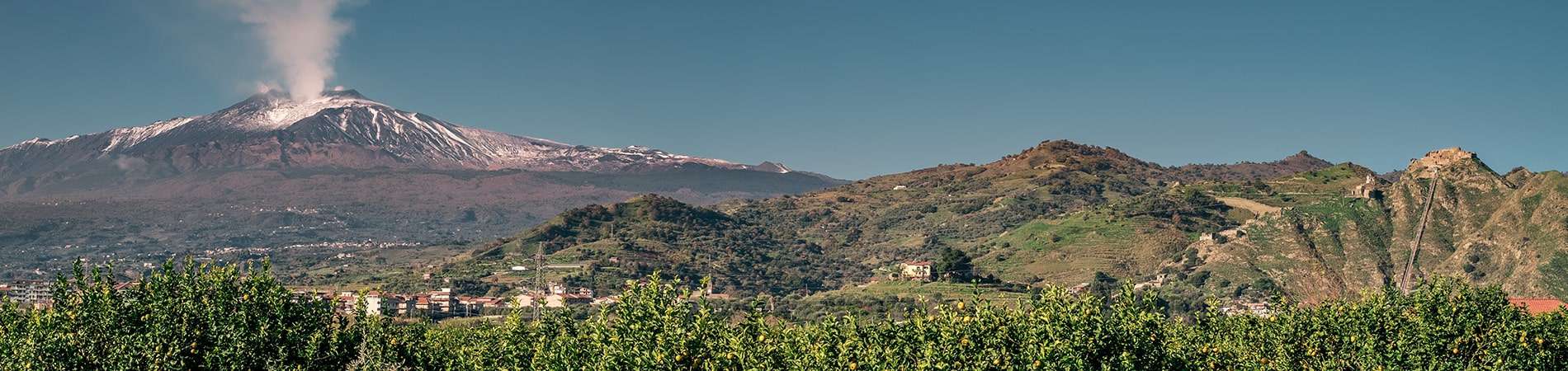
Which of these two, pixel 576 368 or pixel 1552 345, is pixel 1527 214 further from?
pixel 576 368

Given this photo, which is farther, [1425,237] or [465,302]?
[465,302]

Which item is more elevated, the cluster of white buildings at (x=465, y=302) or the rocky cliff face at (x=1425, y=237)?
the rocky cliff face at (x=1425, y=237)

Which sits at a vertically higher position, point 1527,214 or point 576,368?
point 1527,214

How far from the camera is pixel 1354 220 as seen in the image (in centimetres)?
17450

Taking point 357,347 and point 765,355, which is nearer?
point 765,355

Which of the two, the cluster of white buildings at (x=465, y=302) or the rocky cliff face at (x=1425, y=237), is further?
the cluster of white buildings at (x=465, y=302)

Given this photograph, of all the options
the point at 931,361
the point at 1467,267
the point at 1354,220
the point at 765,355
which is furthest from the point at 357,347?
the point at 1354,220

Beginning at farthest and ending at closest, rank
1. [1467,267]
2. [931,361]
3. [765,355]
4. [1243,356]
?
1. [1467,267]
2. [1243,356]
3. [765,355]
4. [931,361]

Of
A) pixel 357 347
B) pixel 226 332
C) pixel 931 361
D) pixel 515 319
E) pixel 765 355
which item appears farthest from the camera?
pixel 515 319

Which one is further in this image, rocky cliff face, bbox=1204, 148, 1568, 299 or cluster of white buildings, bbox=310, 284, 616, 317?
cluster of white buildings, bbox=310, 284, 616, 317

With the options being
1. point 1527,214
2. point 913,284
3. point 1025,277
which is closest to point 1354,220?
point 1527,214

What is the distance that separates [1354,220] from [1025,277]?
43955mm

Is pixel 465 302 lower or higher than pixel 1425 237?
lower

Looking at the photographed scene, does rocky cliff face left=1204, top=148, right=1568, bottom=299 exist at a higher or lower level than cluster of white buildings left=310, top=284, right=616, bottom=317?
higher
